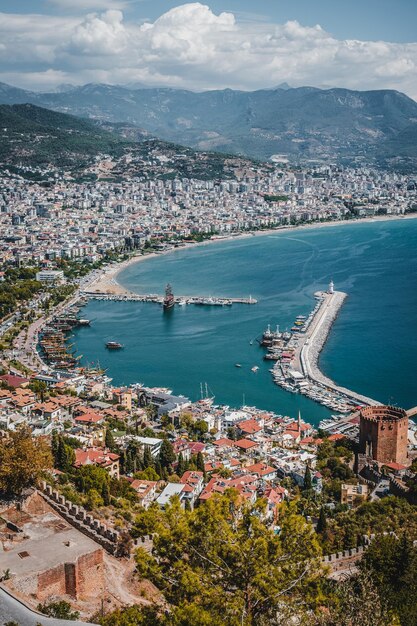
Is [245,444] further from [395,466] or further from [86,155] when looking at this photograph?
[86,155]

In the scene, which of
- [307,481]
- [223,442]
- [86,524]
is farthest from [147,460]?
[86,524]

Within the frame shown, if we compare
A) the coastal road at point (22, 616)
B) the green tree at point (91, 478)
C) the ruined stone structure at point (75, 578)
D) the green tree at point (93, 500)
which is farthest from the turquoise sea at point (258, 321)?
the coastal road at point (22, 616)

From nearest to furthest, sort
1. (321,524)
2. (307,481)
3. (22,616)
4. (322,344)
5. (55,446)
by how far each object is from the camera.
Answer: (22,616), (321,524), (55,446), (307,481), (322,344)

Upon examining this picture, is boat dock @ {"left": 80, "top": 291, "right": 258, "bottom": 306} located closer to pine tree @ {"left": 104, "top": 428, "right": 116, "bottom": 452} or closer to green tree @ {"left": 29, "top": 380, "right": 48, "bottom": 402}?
green tree @ {"left": 29, "top": 380, "right": 48, "bottom": 402}

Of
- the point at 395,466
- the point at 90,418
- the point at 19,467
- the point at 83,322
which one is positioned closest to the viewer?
the point at 19,467

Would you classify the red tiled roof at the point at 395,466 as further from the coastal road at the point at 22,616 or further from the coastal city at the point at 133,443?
the coastal road at the point at 22,616

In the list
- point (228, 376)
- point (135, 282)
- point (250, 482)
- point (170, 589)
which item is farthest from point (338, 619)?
point (135, 282)
